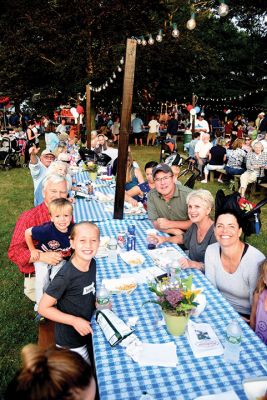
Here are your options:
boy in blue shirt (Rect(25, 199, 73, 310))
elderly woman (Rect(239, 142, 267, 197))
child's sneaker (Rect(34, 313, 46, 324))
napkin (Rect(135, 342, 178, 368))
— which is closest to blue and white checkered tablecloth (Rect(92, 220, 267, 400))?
napkin (Rect(135, 342, 178, 368))

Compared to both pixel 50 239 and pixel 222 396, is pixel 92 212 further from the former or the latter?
pixel 222 396

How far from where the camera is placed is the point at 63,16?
670 inches

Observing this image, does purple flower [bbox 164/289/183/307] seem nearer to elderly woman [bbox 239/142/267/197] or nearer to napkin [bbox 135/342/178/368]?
napkin [bbox 135/342/178/368]

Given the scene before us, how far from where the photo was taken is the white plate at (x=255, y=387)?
64.1 inches

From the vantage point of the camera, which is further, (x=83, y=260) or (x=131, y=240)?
(x=131, y=240)

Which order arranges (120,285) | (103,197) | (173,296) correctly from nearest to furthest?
(173,296), (120,285), (103,197)

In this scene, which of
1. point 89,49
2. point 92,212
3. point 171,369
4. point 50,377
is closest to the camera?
point 50,377

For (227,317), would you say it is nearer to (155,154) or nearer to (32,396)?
(32,396)

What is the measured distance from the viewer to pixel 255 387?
1658mm

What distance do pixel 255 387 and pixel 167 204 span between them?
2.71 meters

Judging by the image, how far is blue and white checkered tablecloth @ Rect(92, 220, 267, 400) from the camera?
1.72 meters

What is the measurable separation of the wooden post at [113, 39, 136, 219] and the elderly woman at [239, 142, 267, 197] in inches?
200

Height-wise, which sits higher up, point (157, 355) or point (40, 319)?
point (157, 355)

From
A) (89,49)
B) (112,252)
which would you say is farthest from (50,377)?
(89,49)
